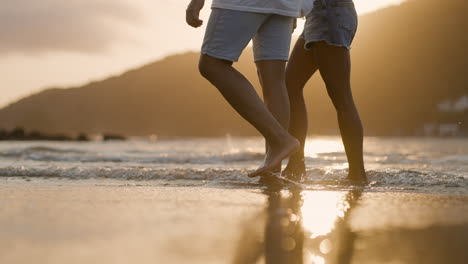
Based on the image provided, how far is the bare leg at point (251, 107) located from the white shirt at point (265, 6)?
0.28 metres

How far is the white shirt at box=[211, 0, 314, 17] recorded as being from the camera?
2.61 m

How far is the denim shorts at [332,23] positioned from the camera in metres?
3.04

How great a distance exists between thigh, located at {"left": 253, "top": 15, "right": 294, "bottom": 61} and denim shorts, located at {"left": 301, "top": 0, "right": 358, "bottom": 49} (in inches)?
13.6

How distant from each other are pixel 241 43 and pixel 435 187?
130cm

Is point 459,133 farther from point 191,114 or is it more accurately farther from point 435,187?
point 435,187

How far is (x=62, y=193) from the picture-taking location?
7.82 feet

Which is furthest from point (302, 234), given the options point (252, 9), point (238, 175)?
point (238, 175)

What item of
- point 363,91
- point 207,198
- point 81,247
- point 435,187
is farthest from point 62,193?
point 363,91

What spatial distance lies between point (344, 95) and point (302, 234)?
184 cm

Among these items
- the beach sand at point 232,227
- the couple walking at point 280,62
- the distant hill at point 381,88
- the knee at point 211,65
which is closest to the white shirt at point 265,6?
the couple walking at point 280,62

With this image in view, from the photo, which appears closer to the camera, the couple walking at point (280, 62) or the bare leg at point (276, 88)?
the couple walking at point (280, 62)

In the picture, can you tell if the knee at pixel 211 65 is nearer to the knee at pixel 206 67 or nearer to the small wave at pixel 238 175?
the knee at pixel 206 67

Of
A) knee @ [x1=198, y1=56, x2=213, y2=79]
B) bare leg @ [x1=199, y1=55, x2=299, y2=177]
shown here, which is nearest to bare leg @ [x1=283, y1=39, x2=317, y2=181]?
bare leg @ [x1=199, y1=55, x2=299, y2=177]

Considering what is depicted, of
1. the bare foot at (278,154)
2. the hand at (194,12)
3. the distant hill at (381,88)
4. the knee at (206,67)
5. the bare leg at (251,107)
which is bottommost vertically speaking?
the bare foot at (278,154)
